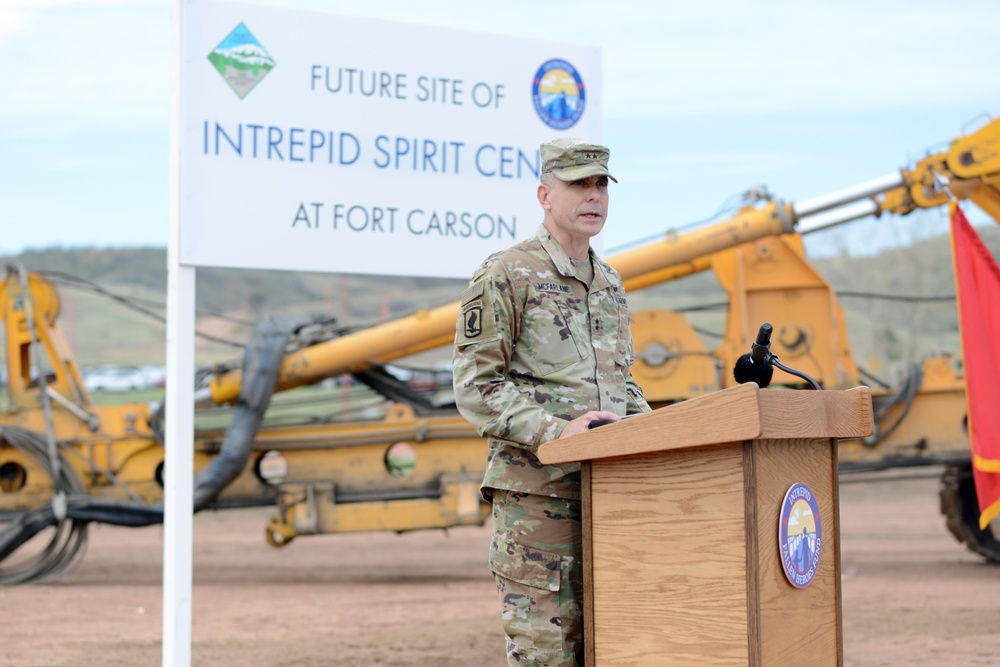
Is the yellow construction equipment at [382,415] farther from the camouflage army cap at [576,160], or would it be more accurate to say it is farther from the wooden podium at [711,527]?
the wooden podium at [711,527]

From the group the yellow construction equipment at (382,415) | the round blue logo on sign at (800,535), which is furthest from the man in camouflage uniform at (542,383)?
the yellow construction equipment at (382,415)

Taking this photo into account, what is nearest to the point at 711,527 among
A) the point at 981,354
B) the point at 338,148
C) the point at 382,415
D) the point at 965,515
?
the point at 338,148

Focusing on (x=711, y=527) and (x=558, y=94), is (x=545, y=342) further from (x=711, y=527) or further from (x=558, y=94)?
(x=558, y=94)

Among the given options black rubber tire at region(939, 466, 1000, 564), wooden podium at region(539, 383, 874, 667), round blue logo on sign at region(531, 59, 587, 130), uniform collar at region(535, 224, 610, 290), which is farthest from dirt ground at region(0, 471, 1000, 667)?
wooden podium at region(539, 383, 874, 667)

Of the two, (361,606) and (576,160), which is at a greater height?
(576,160)

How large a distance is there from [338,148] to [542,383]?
213 centimetres

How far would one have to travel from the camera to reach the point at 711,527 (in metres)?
2.34

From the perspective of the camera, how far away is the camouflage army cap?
282 cm

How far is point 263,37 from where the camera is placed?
4.49 metres

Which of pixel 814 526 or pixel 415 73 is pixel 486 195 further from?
pixel 814 526

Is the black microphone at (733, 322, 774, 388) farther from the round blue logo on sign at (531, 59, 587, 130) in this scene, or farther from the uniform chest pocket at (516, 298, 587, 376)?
the round blue logo on sign at (531, 59, 587, 130)

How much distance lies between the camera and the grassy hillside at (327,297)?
145ft

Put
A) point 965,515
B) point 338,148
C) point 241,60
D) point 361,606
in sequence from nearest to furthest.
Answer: point 241,60, point 338,148, point 361,606, point 965,515

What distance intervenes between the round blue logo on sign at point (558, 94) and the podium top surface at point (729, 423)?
109 inches
